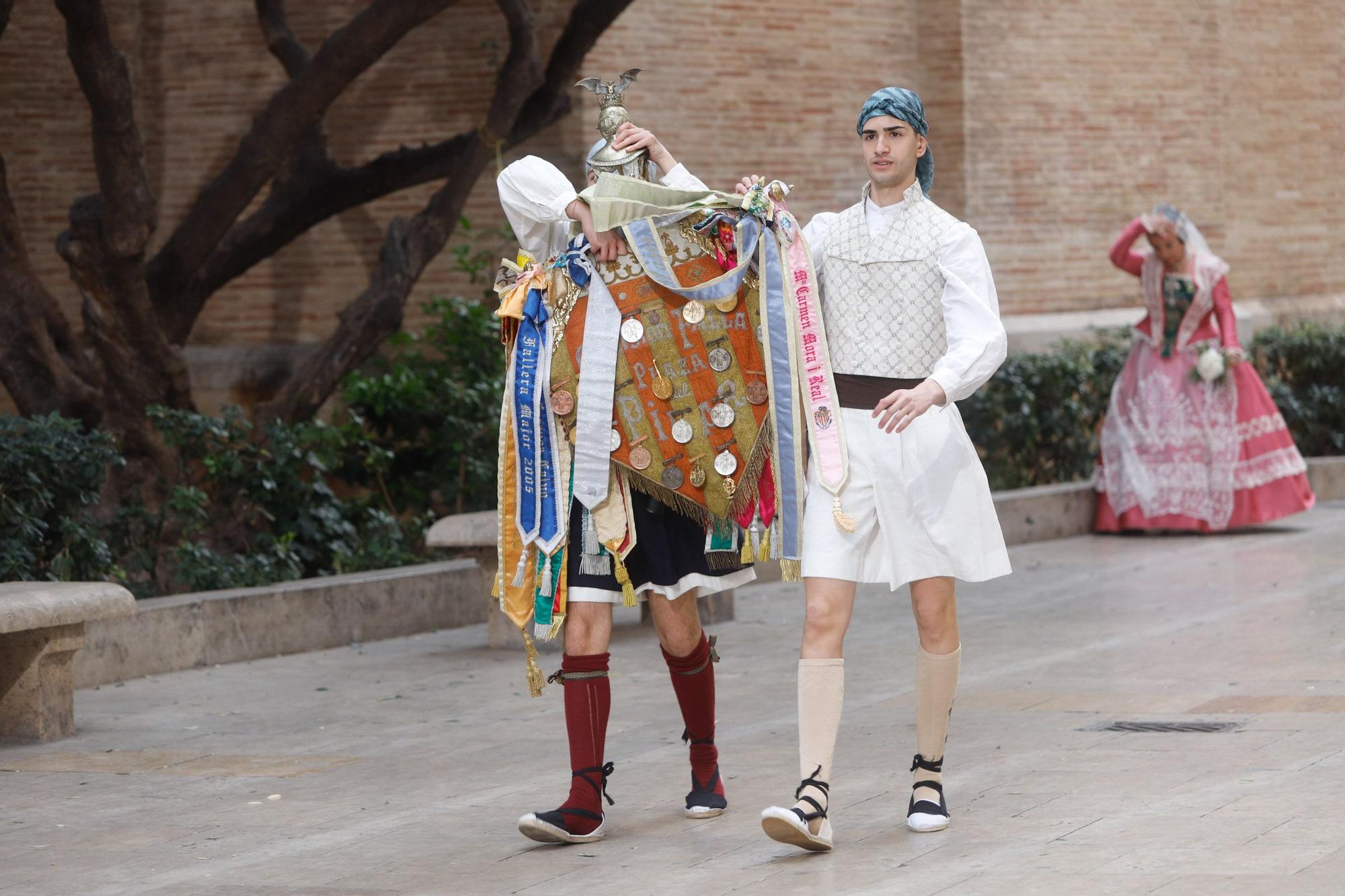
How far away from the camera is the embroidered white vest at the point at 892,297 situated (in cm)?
538

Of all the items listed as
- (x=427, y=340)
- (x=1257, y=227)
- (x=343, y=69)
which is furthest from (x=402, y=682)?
(x=1257, y=227)

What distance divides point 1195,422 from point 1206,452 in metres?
0.21

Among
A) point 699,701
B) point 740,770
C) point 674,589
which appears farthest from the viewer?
point 740,770

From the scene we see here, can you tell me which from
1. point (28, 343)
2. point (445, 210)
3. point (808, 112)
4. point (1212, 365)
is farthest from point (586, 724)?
point (808, 112)

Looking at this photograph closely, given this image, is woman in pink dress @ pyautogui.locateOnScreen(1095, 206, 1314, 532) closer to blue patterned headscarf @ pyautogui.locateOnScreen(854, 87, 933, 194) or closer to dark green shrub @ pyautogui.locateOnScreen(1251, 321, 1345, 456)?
dark green shrub @ pyautogui.locateOnScreen(1251, 321, 1345, 456)

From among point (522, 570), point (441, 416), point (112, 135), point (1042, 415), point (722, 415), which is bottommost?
point (1042, 415)

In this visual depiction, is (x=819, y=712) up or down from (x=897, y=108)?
down

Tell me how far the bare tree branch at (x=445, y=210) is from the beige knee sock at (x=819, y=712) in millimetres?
6942

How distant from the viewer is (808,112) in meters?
16.1

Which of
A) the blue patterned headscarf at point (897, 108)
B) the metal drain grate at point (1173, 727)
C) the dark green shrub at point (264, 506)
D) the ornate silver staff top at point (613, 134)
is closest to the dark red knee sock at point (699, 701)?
the ornate silver staff top at point (613, 134)

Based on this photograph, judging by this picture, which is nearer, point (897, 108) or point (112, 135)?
point (897, 108)

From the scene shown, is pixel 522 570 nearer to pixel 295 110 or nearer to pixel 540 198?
pixel 540 198

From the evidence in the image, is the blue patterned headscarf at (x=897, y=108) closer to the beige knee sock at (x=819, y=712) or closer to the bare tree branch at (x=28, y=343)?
the beige knee sock at (x=819, y=712)

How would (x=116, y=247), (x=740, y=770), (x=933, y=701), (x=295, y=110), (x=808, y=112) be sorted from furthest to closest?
(x=808, y=112)
(x=295, y=110)
(x=116, y=247)
(x=740, y=770)
(x=933, y=701)
